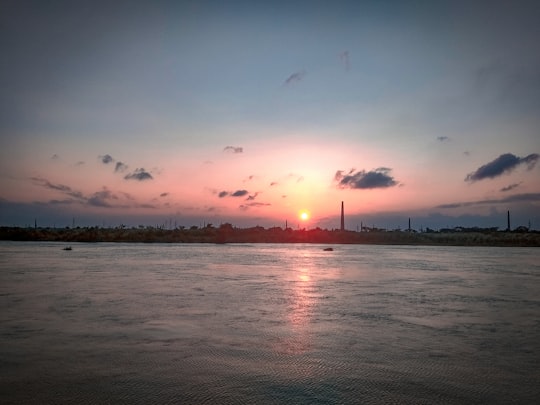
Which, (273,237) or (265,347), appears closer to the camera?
(265,347)

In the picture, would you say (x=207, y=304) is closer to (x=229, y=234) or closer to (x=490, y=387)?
(x=490, y=387)

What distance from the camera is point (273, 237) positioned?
144 meters

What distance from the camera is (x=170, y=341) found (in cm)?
970

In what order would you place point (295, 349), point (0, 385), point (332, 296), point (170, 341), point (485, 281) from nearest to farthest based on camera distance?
point (0, 385), point (295, 349), point (170, 341), point (332, 296), point (485, 281)

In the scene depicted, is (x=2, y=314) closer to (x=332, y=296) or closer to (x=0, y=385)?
(x=0, y=385)

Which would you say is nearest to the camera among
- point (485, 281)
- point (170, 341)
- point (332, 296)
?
point (170, 341)

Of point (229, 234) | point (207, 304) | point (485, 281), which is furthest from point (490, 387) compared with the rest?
point (229, 234)

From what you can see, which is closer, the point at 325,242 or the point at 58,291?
the point at 58,291

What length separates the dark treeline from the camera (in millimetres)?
111062

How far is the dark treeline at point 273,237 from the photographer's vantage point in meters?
111

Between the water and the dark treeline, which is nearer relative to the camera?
the water

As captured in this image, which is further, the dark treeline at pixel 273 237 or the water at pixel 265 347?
the dark treeline at pixel 273 237

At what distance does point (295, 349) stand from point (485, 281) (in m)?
20.1

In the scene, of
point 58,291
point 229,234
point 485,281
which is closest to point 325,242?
point 229,234
